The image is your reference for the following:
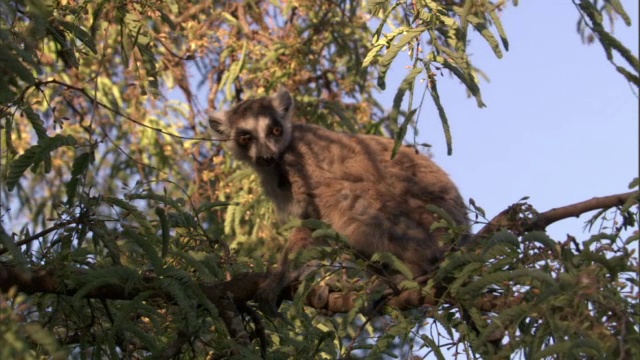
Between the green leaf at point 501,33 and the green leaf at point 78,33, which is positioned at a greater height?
the green leaf at point 78,33

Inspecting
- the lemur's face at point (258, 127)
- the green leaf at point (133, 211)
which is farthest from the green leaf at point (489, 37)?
the lemur's face at point (258, 127)

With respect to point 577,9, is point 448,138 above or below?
below

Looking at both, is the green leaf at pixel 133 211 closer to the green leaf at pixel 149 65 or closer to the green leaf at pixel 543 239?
the green leaf at pixel 149 65

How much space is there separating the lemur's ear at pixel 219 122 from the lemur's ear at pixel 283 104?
456 millimetres

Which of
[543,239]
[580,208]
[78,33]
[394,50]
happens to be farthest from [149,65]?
[543,239]

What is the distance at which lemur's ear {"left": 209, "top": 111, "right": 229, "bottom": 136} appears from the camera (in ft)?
28.8

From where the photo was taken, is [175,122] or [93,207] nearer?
[93,207]

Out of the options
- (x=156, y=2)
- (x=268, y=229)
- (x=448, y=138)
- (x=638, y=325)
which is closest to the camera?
(x=638, y=325)

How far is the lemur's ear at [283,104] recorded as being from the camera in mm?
8429

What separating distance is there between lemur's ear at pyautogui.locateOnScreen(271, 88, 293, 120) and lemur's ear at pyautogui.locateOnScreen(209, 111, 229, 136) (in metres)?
0.46

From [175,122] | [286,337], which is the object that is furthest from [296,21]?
[286,337]

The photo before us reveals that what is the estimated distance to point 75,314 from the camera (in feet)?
15.5

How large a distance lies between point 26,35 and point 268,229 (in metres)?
4.97

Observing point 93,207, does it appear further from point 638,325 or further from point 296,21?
point 296,21
